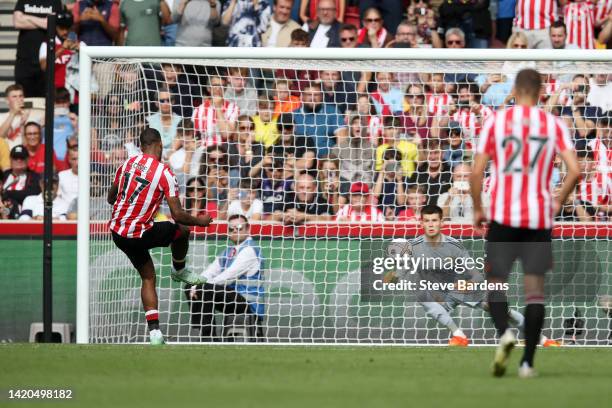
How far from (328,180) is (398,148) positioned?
0.87 meters

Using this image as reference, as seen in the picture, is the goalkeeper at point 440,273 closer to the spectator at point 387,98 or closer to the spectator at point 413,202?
the spectator at point 413,202

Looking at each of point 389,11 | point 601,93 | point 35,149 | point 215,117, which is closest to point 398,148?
point 215,117

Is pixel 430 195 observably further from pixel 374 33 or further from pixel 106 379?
pixel 106 379

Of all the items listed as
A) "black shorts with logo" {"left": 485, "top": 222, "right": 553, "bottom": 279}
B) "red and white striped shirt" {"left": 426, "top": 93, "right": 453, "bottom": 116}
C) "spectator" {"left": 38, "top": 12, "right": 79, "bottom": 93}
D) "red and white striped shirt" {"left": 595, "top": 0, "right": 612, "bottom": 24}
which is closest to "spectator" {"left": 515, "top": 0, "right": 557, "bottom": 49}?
"red and white striped shirt" {"left": 595, "top": 0, "right": 612, "bottom": 24}

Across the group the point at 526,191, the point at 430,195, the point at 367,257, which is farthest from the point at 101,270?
the point at 526,191

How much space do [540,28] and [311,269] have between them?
5290mm

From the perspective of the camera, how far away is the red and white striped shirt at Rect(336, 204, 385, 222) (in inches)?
514

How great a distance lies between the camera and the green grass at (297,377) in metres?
6.72

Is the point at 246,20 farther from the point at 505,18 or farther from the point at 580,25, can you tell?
the point at 580,25

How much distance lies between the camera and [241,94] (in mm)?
13992

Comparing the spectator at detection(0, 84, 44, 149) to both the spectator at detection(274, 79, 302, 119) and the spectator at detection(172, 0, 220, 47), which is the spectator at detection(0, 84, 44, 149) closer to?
the spectator at detection(172, 0, 220, 47)

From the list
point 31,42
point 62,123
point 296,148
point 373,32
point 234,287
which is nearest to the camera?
point 234,287

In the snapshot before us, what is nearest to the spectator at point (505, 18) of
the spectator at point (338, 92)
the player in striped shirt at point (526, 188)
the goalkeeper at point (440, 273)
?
the spectator at point (338, 92)

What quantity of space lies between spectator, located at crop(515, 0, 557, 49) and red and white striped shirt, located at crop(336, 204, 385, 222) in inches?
165
